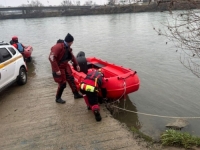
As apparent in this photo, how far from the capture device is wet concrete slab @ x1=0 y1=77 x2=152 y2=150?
4.59 m

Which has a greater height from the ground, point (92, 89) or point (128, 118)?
point (92, 89)

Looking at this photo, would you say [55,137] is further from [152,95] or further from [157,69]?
[157,69]

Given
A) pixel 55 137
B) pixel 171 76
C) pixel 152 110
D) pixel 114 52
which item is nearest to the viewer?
pixel 55 137

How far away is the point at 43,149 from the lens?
14.7 feet

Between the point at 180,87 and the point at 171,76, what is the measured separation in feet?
4.99

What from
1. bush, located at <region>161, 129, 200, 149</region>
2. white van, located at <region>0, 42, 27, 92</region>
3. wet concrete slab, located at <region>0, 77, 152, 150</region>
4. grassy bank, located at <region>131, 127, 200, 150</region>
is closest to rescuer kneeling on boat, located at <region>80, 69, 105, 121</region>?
wet concrete slab, located at <region>0, 77, 152, 150</region>

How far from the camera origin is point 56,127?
5.28 m

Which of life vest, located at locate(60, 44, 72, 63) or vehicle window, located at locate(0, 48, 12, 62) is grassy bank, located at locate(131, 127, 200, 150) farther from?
vehicle window, located at locate(0, 48, 12, 62)

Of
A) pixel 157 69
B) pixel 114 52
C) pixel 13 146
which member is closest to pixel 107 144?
pixel 13 146

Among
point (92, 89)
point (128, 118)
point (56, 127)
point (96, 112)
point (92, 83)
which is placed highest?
point (92, 83)

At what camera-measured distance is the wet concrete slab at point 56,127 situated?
15.1 ft

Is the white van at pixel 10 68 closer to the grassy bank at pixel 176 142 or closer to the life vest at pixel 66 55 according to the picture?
the life vest at pixel 66 55

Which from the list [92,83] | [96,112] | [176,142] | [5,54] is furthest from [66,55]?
[176,142]

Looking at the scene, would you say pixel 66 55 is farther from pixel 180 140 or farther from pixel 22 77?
pixel 180 140
